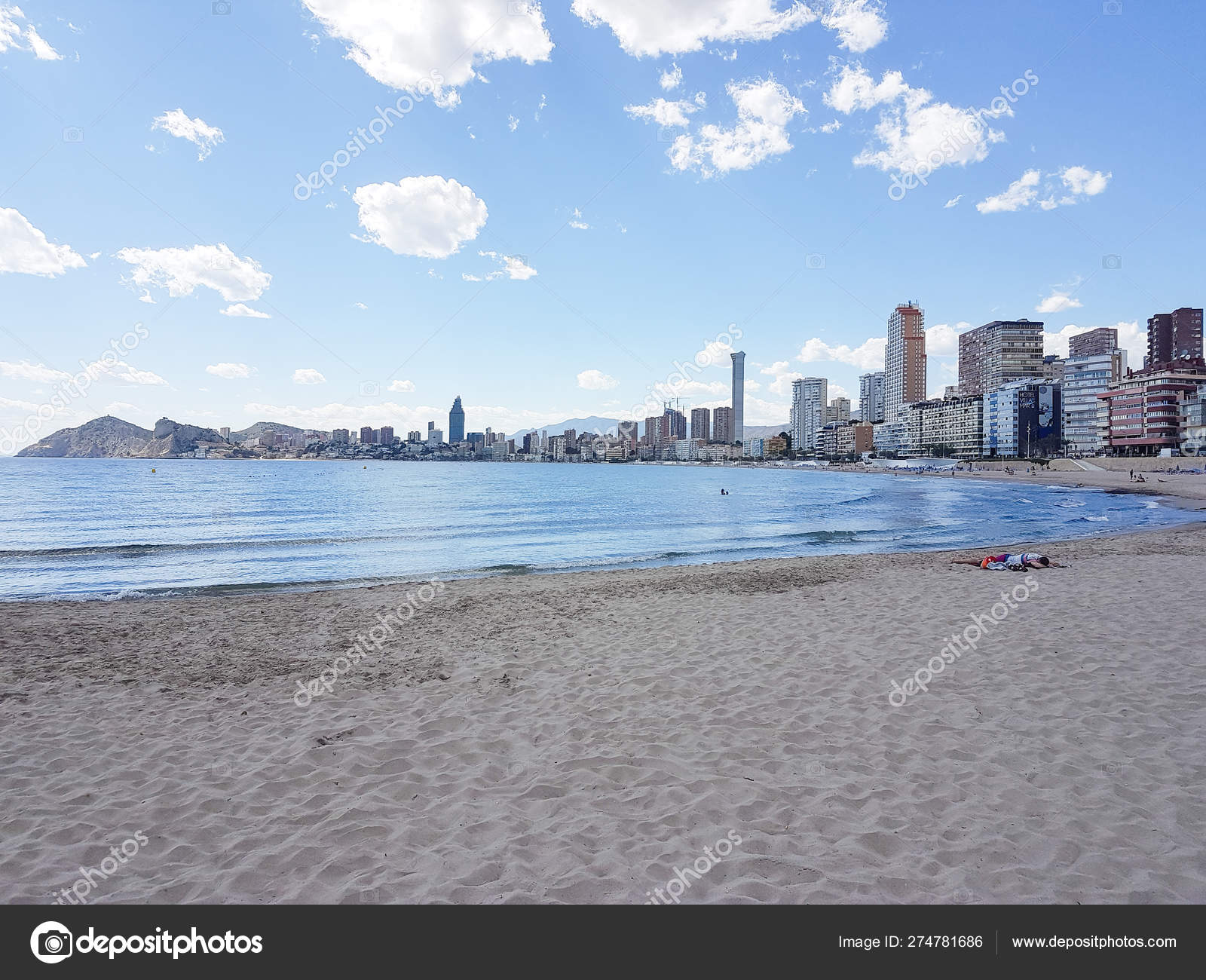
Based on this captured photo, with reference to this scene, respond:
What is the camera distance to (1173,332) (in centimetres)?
18662

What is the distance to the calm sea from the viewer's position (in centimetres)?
2033

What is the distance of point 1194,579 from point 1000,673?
10638mm

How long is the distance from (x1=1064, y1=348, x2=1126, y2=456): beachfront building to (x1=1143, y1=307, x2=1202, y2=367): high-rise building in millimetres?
61589

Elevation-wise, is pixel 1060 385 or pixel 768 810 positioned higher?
pixel 1060 385

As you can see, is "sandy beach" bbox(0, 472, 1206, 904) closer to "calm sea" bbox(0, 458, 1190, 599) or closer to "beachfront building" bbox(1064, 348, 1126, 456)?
"calm sea" bbox(0, 458, 1190, 599)

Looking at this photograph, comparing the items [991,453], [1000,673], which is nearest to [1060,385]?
[991,453]

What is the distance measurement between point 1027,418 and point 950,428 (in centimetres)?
2609

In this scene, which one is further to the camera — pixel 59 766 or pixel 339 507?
pixel 339 507

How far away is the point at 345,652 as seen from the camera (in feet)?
33.3

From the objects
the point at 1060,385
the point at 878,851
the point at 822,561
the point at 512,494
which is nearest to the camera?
the point at 878,851
